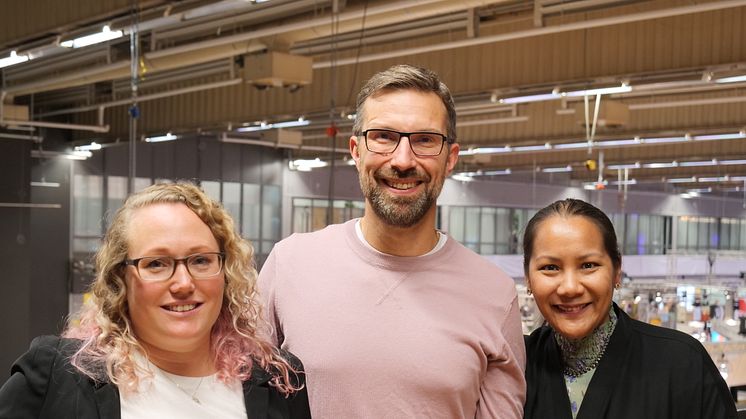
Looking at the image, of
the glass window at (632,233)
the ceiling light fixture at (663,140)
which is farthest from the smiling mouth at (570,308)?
the ceiling light fixture at (663,140)

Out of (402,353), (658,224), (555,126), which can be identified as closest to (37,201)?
(402,353)

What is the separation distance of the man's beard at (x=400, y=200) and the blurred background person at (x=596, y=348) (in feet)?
0.94

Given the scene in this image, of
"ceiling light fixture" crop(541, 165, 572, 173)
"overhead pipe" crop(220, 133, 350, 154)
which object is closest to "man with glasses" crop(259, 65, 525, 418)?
"overhead pipe" crop(220, 133, 350, 154)

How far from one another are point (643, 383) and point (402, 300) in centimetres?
54

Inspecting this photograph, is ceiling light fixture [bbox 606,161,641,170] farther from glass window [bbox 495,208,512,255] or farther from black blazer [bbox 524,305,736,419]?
black blazer [bbox 524,305,736,419]

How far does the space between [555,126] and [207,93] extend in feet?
15.1

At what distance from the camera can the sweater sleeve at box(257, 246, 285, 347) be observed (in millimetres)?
1739

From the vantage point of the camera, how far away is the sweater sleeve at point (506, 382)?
1667 mm

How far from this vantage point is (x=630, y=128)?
9.04 metres

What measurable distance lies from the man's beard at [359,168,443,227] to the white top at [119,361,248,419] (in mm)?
454

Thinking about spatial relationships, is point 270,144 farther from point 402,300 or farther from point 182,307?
point 182,307

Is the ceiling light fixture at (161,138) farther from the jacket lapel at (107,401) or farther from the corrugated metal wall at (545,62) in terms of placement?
the jacket lapel at (107,401)

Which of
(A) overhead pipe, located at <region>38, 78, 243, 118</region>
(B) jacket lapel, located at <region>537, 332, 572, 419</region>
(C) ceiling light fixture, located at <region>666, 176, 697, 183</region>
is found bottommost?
(B) jacket lapel, located at <region>537, 332, 572, 419</region>

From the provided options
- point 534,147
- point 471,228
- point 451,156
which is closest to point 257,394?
point 451,156
